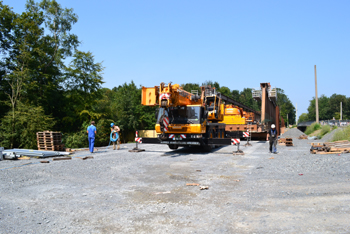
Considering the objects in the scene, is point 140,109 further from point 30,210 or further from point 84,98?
point 30,210

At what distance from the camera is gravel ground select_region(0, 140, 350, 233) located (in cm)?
400

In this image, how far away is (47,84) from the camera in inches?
1177

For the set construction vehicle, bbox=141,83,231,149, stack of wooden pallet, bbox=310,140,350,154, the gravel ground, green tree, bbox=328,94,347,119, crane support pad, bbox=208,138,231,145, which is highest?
green tree, bbox=328,94,347,119

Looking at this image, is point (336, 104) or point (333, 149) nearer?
point (333, 149)

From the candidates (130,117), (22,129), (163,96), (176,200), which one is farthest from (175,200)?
(130,117)

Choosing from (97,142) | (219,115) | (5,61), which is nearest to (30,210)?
(219,115)

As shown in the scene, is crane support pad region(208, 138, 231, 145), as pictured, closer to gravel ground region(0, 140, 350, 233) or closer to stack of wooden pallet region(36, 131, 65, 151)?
gravel ground region(0, 140, 350, 233)

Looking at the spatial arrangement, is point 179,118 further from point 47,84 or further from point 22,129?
point 47,84

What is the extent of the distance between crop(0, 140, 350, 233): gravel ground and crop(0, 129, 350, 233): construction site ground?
0.05 feet

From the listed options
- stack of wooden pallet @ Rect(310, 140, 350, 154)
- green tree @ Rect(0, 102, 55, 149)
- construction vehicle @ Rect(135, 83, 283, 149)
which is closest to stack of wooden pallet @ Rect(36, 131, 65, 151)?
construction vehicle @ Rect(135, 83, 283, 149)

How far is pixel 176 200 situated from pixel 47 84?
2895cm

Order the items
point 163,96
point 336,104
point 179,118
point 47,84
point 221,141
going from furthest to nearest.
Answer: point 336,104, point 47,84, point 179,118, point 221,141, point 163,96

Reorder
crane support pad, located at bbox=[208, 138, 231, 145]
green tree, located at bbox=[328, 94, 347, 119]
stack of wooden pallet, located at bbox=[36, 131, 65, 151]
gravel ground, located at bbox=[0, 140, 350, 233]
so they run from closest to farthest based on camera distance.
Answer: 1. gravel ground, located at bbox=[0, 140, 350, 233]
2. crane support pad, located at bbox=[208, 138, 231, 145]
3. stack of wooden pallet, located at bbox=[36, 131, 65, 151]
4. green tree, located at bbox=[328, 94, 347, 119]

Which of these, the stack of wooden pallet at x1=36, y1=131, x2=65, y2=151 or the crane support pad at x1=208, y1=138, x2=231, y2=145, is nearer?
the crane support pad at x1=208, y1=138, x2=231, y2=145
